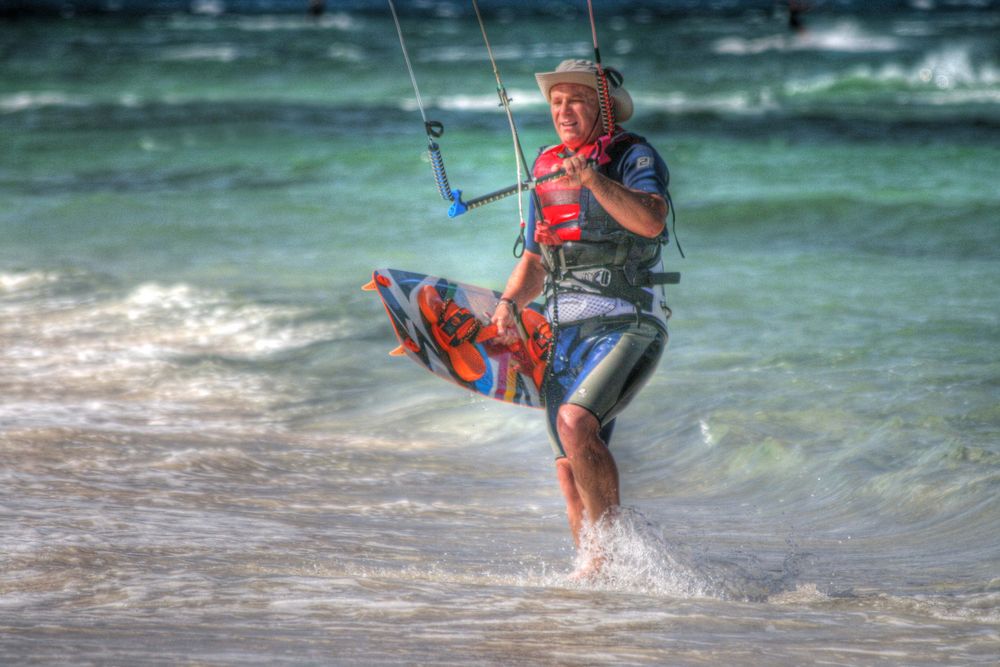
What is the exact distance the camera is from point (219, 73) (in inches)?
1932

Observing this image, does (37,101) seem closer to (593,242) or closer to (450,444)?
(450,444)

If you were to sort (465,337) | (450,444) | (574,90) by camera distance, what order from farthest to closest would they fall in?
(450,444) → (465,337) → (574,90)

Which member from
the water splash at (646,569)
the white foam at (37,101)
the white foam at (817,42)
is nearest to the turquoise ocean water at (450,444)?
the water splash at (646,569)

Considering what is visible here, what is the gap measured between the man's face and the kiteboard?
2.79 feet

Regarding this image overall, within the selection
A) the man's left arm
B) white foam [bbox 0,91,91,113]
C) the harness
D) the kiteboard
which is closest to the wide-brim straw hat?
the harness

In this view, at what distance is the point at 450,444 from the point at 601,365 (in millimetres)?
2910

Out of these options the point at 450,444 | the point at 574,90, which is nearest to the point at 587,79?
the point at 574,90

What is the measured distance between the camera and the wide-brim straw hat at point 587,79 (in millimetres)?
4820

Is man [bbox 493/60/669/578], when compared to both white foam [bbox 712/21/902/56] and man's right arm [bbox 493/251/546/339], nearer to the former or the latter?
man's right arm [bbox 493/251/546/339]

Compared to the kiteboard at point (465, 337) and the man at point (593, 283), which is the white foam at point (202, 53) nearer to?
the kiteboard at point (465, 337)

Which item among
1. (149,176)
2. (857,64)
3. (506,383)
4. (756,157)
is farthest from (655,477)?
(857,64)

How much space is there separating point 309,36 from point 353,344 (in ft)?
196

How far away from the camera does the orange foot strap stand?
5750mm

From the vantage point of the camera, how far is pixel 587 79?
486cm
